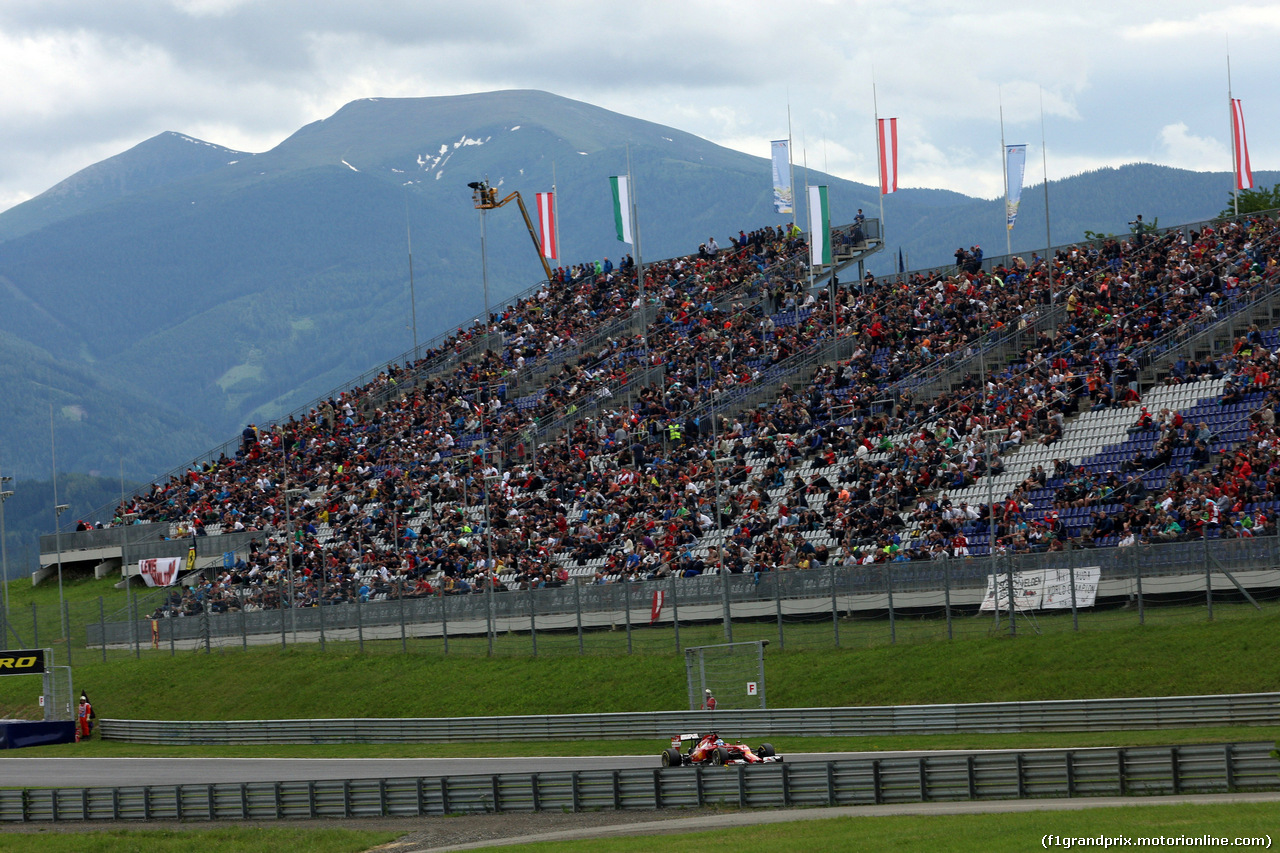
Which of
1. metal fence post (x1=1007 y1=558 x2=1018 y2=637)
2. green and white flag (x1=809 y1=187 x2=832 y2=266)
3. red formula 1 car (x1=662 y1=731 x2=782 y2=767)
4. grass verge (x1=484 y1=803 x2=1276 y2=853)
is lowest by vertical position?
red formula 1 car (x1=662 y1=731 x2=782 y2=767)

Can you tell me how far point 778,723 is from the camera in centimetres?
3441

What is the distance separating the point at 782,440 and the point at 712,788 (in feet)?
80.2

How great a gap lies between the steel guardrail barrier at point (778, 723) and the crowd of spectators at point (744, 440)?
5.01 metres

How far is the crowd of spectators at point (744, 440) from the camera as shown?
4056 centimetres

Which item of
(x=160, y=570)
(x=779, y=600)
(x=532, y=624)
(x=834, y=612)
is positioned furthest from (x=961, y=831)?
(x=160, y=570)

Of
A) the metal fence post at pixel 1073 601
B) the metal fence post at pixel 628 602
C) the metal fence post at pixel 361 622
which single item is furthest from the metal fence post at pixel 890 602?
the metal fence post at pixel 361 622

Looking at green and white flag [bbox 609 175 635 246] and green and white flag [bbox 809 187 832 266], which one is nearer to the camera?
green and white flag [bbox 809 187 832 266]

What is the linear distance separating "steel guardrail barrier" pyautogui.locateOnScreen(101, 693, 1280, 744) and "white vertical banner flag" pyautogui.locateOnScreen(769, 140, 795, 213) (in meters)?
31.4

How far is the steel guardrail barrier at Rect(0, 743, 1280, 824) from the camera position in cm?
2255

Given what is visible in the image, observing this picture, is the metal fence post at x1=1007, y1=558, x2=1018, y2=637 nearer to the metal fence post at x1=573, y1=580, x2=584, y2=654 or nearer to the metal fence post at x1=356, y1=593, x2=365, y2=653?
the metal fence post at x1=573, y1=580, x2=584, y2=654

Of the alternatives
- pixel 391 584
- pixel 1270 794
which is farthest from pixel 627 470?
pixel 1270 794

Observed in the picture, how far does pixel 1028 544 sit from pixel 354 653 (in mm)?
20662

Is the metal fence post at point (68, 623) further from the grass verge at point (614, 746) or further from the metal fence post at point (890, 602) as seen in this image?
the metal fence post at point (890, 602)

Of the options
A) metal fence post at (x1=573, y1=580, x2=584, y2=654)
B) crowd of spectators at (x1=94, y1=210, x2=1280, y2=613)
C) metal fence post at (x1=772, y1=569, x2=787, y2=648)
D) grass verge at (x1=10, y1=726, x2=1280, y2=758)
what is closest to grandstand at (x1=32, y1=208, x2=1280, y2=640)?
crowd of spectators at (x1=94, y1=210, x2=1280, y2=613)
